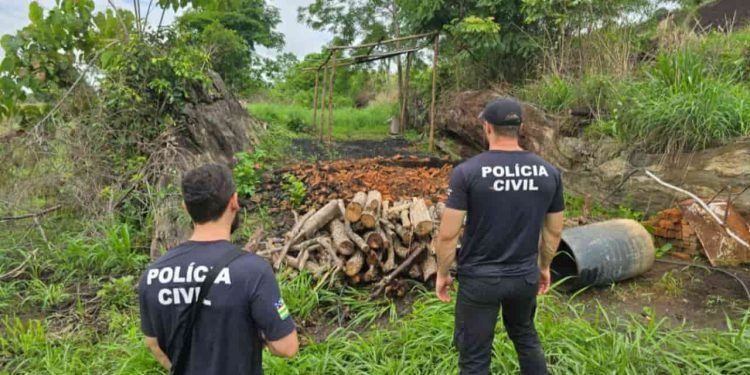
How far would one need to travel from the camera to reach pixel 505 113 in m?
2.42

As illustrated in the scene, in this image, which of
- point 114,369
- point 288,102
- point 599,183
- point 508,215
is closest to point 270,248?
point 114,369

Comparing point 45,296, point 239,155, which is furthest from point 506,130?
point 239,155

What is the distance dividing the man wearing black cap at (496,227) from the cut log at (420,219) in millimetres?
1725

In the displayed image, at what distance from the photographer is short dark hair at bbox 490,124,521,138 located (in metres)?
2.45

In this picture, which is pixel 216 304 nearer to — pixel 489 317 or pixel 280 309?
pixel 280 309

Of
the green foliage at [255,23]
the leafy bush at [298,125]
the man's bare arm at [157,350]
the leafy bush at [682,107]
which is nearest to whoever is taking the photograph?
the man's bare arm at [157,350]

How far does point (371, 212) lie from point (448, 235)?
78.1 inches

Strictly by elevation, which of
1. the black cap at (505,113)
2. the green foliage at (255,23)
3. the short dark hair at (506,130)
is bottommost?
the short dark hair at (506,130)

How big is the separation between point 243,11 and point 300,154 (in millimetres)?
17892

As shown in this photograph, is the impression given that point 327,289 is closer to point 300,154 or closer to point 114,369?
point 114,369

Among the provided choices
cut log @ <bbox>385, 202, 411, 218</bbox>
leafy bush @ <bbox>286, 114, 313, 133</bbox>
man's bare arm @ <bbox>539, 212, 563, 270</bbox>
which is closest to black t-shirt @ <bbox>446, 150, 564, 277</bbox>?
man's bare arm @ <bbox>539, 212, 563, 270</bbox>

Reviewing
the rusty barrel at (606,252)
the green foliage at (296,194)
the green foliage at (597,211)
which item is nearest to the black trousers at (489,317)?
the rusty barrel at (606,252)

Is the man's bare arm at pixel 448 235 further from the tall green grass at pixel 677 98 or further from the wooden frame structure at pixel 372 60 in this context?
the wooden frame structure at pixel 372 60

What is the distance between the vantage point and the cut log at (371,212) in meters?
4.39
